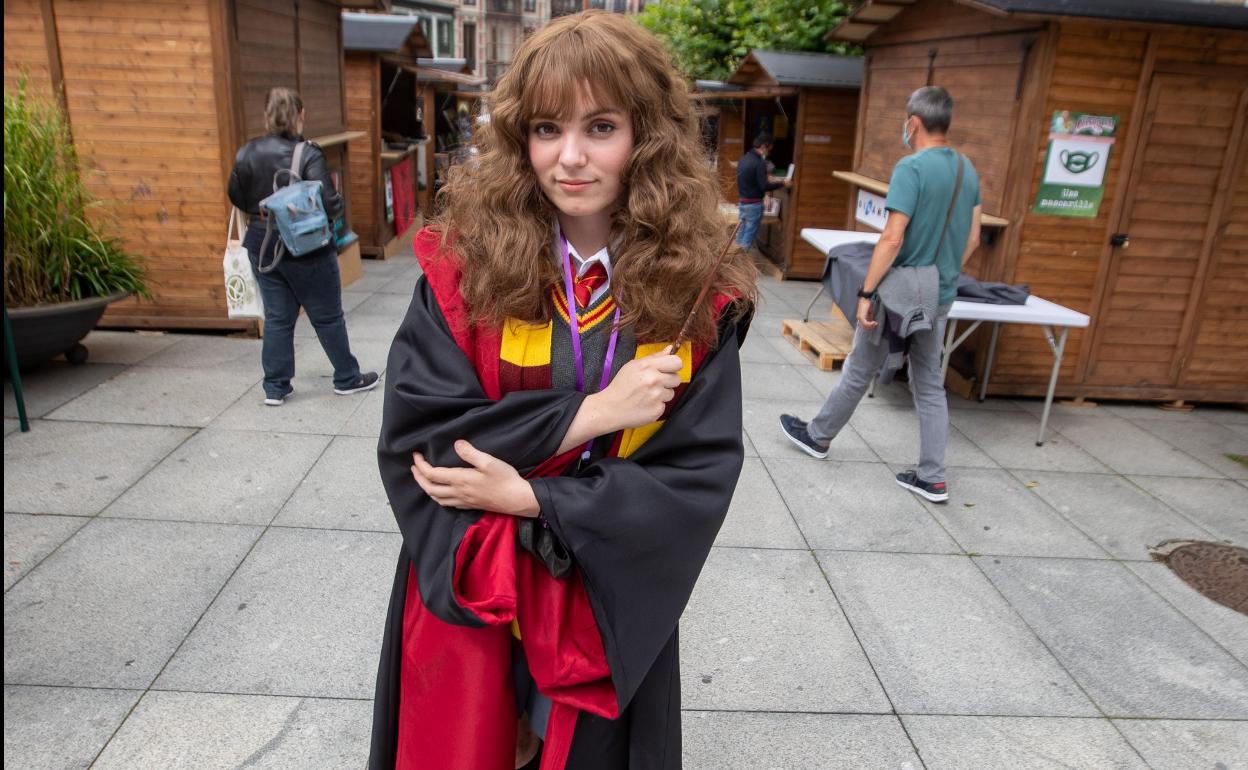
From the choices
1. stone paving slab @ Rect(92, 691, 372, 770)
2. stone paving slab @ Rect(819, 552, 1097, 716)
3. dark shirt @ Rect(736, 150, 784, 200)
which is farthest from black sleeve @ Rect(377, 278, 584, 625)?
dark shirt @ Rect(736, 150, 784, 200)

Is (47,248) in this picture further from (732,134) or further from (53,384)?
(732,134)

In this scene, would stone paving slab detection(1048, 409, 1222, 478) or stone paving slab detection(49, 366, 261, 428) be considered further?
stone paving slab detection(1048, 409, 1222, 478)

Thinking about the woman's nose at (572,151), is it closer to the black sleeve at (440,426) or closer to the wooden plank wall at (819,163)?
the black sleeve at (440,426)

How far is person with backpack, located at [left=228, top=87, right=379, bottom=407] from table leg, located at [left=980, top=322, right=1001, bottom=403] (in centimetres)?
435

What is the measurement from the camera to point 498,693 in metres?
1.63

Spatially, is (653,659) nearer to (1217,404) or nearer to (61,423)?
(61,423)

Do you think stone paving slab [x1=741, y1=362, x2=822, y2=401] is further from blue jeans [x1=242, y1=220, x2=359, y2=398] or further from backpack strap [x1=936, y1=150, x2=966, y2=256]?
blue jeans [x1=242, y1=220, x2=359, y2=398]

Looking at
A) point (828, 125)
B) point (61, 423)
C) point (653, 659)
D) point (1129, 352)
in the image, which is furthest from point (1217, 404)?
point (61, 423)

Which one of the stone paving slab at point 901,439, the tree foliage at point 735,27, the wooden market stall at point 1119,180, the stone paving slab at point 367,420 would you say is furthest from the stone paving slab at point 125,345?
the tree foliage at point 735,27

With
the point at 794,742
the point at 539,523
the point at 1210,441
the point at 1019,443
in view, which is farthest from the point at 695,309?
Answer: the point at 1210,441

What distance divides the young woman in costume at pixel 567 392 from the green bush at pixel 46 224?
4.83 metres

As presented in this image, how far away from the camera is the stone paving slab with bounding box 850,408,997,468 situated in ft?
16.8

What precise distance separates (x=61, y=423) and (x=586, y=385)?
4.50m

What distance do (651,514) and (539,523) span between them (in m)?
0.20
